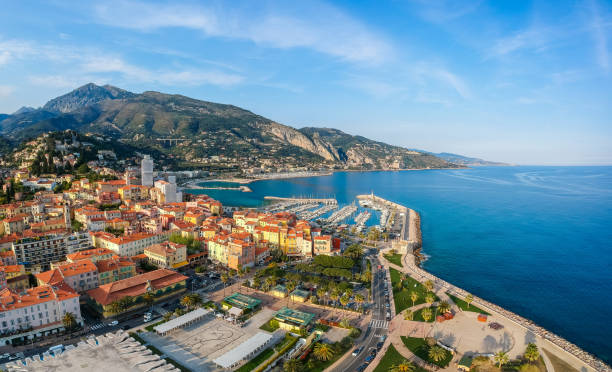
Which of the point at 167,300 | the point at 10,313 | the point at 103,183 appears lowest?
the point at 167,300

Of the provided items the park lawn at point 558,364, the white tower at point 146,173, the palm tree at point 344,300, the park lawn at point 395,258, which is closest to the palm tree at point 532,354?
the park lawn at point 558,364

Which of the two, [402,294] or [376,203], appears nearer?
[402,294]

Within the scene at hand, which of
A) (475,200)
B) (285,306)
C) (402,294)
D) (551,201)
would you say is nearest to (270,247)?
(285,306)

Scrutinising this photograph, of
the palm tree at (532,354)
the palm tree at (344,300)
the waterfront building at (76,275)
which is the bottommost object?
the palm tree at (532,354)

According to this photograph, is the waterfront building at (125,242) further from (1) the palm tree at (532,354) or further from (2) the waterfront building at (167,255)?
(1) the palm tree at (532,354)

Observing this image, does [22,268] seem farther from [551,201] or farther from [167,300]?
[551,201]

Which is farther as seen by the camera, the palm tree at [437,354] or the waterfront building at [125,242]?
the waterfront building at [125,242]

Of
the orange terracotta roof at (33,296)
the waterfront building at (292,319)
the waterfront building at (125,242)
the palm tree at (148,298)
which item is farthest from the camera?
the waterfront building at (125,242)
